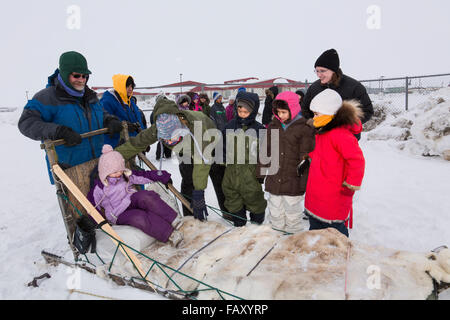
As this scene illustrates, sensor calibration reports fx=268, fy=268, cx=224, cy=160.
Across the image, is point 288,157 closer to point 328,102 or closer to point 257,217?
point 328,102

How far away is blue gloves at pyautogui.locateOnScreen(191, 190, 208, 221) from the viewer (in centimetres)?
254

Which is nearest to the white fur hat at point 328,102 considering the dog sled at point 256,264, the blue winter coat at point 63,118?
the dog sled at point 256,264

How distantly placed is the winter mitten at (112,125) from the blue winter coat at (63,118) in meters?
0.07

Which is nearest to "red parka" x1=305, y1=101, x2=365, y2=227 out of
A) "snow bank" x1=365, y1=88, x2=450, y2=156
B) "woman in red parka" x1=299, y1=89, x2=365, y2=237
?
"woman in red parka" x1=299, y1=89, x2=365, y2=237

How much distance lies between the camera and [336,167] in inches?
85.5

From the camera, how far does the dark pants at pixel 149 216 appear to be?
2.41 meters

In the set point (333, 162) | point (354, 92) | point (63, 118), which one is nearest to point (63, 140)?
point (63, 118)

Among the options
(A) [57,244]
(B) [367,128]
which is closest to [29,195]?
(A) [57,244]

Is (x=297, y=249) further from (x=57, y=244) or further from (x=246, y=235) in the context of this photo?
(x=57, y=244)

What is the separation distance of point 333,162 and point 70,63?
2413 millimetres

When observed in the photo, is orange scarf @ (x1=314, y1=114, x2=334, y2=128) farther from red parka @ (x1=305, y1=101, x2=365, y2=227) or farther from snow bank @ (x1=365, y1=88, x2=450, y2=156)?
snow bank @ (x1=365, y1=88, x2=450, y2=156)

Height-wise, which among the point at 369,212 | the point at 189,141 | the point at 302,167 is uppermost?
the point at 189,141

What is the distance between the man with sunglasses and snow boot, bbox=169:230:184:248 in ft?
3.81
